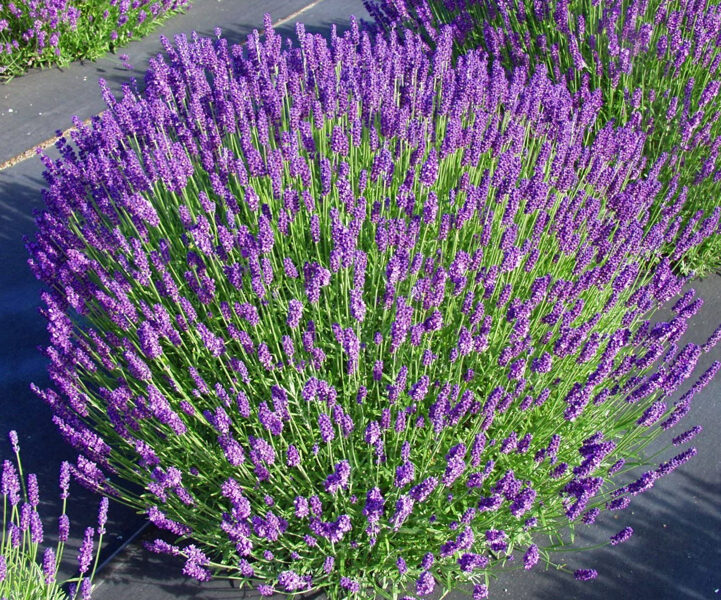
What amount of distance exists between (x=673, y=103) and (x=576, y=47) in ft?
2.10

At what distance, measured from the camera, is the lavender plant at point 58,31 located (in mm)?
5199

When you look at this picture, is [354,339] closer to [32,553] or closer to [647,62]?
[32,553]

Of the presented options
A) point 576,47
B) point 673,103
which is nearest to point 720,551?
point 673,103

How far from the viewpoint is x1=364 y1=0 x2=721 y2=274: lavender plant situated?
337cm

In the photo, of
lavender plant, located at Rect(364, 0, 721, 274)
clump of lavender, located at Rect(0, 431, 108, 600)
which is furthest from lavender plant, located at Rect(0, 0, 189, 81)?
clump of lavender, located at Rect(0, 431, 108, 600)

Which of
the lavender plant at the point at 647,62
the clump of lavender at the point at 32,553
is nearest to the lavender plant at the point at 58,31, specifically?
the lavender plant at the point at 647,62

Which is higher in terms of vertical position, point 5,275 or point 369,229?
point 369,229

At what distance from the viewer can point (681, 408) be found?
2.21 metres

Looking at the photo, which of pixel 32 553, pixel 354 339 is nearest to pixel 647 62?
pixel 354 339

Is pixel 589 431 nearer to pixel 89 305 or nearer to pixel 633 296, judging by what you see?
pixel 633 296

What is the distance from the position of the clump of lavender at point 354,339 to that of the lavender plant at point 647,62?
0.63 meters

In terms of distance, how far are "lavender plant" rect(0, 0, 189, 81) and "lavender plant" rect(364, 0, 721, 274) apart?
8.95 feet

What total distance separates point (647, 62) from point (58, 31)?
13.7 ft

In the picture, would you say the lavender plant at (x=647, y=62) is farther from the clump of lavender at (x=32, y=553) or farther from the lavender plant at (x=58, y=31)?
the lavender plant at (x=58, y=31)
